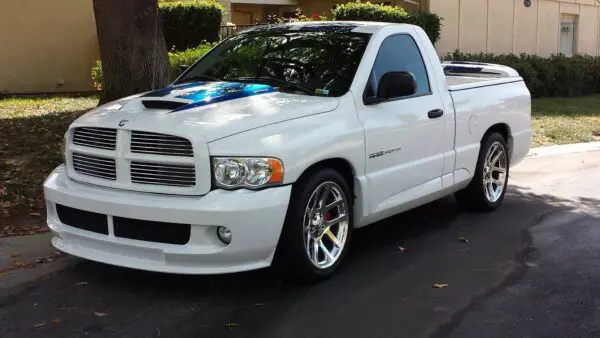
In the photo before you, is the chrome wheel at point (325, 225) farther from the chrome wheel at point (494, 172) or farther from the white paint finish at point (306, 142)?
the chrome wheel at point (494, 172)

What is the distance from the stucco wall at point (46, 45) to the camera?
1573cm

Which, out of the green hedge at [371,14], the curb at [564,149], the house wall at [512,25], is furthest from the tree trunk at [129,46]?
the house wall at [512,25]

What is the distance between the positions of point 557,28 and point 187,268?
22333 millimetres

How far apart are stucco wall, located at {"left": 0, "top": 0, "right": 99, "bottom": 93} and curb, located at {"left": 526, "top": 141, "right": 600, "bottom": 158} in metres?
11.3

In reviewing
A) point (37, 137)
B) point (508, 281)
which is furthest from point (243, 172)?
point (37, 137)

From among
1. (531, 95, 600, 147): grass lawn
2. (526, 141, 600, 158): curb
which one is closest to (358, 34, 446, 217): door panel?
(526, 141, 600, 158): curb

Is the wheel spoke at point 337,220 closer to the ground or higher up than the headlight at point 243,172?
closer to the ground

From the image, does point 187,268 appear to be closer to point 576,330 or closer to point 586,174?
point 576,330

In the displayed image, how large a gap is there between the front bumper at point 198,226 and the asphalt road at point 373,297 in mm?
317

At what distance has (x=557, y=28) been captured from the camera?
76.9 feet

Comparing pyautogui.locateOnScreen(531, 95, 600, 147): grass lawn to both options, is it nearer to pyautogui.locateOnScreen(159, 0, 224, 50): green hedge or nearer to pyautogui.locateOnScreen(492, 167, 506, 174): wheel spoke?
pyautogui.locateOnScreen(492, 167, 506, 174): wheel spoke

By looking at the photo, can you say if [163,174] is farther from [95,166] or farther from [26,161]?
[26,161]

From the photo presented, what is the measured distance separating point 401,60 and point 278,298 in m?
2.47

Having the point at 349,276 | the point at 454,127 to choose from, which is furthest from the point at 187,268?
the point at 454,127
